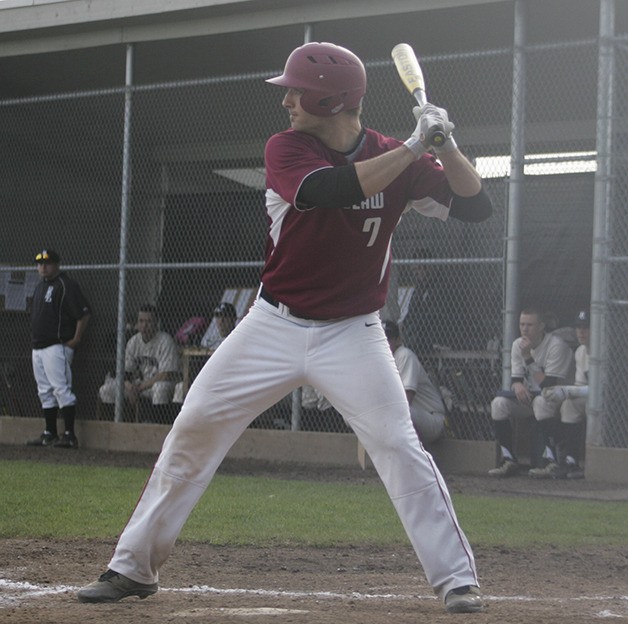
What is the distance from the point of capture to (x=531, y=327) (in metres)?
9.24

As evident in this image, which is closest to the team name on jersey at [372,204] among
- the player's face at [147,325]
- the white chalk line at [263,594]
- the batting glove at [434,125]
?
the batting glove at [434,125]

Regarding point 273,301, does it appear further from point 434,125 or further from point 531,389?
point 531,389

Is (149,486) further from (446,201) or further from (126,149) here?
(126,149)

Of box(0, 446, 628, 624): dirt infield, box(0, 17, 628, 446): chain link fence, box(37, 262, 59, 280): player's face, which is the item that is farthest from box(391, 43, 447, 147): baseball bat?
box(37, 262, 59, 280): player's face

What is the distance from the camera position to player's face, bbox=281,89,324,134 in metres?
3.87

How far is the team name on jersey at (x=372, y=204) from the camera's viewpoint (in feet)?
12.4

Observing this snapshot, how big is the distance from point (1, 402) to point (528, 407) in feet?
22.4

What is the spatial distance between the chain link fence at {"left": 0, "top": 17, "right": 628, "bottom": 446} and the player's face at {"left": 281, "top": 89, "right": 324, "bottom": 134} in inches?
200

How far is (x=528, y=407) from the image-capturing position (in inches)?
360

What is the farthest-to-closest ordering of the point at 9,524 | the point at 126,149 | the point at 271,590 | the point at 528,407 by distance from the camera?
the point at 126,149 → the point at 528,407 → the point at 9,524 → the point at 271,590

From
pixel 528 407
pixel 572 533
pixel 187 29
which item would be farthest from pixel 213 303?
pixel 572 533

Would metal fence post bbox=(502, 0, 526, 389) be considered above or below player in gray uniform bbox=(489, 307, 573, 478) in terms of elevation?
above

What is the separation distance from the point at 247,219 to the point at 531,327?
5631mm

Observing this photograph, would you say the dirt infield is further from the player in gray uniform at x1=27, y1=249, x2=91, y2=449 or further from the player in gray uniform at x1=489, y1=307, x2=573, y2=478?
the player in gray uniform at x1=27, y1=249, x2=91, y2=449
